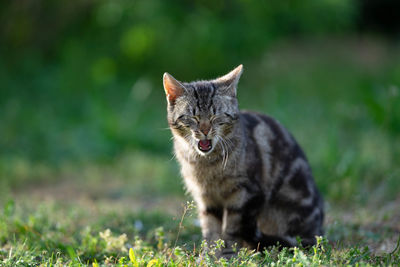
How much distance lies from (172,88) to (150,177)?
8.50ft

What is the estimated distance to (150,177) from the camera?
233 inches

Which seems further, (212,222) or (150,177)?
(150,177)

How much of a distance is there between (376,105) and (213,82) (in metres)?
3.12

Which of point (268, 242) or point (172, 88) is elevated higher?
point (172, 88)

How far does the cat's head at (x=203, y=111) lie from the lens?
11.0ft

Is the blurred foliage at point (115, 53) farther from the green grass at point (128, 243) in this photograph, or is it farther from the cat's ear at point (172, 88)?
the cat's ear at point (172, 88)

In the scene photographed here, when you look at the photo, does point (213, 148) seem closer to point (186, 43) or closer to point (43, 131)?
point (43, 131)

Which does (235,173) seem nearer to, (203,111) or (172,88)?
(203,111)

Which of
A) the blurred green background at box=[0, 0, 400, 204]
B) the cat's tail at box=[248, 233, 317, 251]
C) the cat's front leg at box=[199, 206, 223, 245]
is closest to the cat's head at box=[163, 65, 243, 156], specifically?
the cat's front leg at box=[199, 206, 223, 245]

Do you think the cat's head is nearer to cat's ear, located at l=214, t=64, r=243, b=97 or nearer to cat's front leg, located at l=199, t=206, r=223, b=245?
cat's ear, located at l=214, t=64, r=243, b=97

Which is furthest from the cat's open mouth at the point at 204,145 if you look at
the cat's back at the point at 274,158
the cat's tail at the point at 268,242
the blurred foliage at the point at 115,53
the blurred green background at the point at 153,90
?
the blurred foliage at the point at 115,53

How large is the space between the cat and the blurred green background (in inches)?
54.4

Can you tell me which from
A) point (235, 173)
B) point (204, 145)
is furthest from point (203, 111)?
point (235, 173)

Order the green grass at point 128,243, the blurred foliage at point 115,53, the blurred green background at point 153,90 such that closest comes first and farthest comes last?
the green grass at point 128,243, the blurred green background at point 153,90, the blurred foliage at point 115,53
